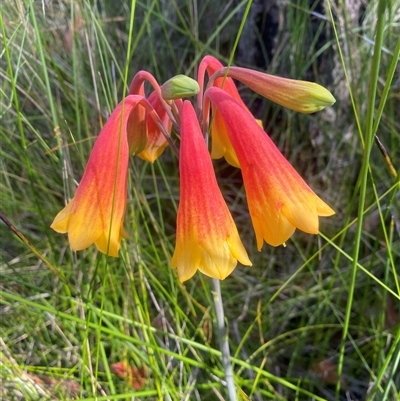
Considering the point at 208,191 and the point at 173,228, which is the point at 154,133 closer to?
the point at 208,191

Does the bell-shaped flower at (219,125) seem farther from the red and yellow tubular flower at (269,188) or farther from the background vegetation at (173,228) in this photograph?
the background vegetation at (173,228)

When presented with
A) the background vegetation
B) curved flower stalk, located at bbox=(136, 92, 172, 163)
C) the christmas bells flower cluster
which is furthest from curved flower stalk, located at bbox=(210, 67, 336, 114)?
the background vegetation

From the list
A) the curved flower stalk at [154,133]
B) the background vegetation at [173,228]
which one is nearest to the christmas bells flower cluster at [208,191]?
the curved flower stalk at [154,133]

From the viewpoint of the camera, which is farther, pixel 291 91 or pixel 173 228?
pixel 173 228

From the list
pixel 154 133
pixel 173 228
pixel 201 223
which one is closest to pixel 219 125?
pixel 154 133

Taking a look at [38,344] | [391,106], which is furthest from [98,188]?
[391,106]

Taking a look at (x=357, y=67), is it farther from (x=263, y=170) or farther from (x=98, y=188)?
(x=98, y=188)

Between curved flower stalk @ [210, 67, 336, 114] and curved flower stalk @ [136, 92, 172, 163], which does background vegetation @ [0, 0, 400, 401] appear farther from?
curved flower stalk @ [210, 67, 336, 114]
